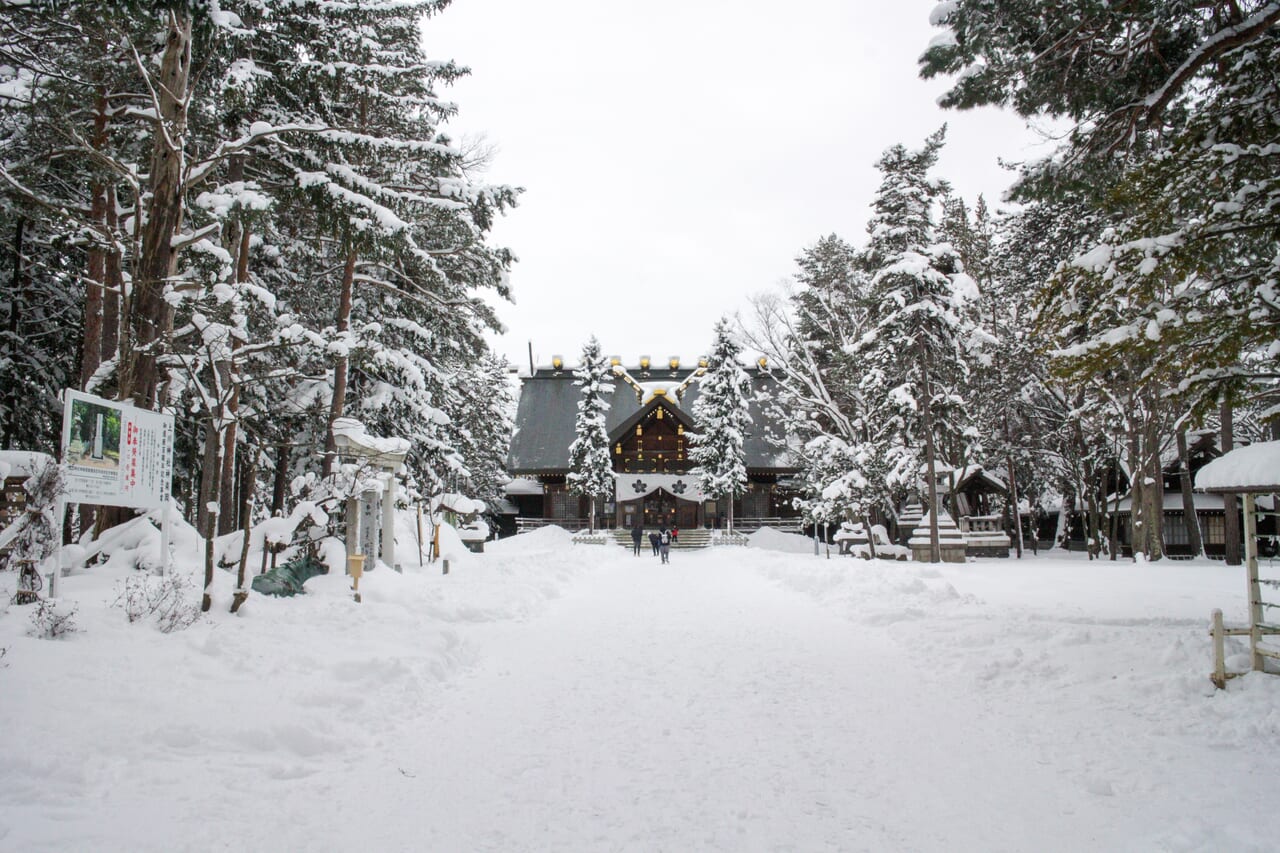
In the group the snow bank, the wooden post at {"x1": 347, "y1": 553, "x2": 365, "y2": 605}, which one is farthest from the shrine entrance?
the wooden post at {"x1": 347, "y1": 553, "x2": 365, "y2": 605}

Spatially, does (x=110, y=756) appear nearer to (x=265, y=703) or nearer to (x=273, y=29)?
(x=265, y=703)

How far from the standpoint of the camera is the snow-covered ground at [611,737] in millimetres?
3670

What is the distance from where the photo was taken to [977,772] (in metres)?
4.57

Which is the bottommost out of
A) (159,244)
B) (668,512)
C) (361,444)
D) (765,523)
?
(765,523)

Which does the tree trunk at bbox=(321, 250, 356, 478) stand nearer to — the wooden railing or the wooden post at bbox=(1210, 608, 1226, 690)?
the wooden post at bbox=(1210, 608, 1226, 690)

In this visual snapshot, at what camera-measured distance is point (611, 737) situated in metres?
5.25

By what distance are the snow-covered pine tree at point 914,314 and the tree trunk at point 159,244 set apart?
1834 cm

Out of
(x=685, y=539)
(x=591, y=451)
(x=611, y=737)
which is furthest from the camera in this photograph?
(x=591, y=451)

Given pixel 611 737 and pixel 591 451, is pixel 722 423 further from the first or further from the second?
pixel 611 737

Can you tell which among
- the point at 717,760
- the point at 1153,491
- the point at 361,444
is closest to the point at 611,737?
the point at 717,760

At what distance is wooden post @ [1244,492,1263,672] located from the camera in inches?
240

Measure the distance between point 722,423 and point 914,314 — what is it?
18151mm

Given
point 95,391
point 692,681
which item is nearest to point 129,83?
point 95,391

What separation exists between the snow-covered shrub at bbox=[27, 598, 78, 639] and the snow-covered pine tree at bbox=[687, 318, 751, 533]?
33955 mm
